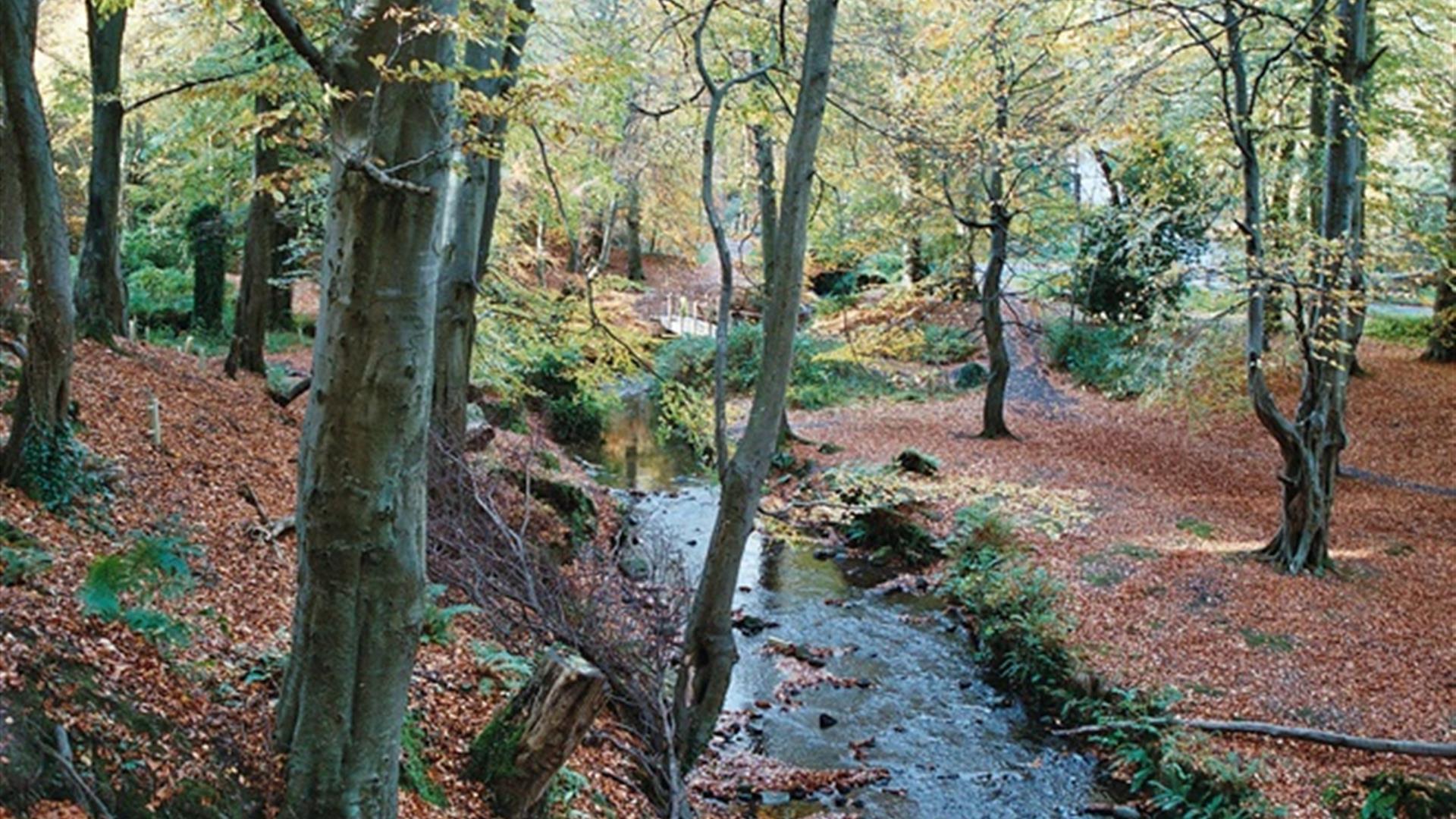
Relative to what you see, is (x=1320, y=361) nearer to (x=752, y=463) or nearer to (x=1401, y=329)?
(x=752, y=463)

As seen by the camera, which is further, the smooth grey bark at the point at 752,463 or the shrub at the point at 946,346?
the shrub at the point at 946,346

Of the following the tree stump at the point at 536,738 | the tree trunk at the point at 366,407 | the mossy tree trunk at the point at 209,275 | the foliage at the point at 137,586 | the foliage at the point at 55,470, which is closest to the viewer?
the tree trunk at the point at 366,407

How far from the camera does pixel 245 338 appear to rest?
40.6 ft

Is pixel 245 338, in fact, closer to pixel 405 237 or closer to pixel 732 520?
pixel 732 520

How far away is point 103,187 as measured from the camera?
452 inches

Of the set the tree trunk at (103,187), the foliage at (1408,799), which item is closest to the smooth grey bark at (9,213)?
the tree trunk at (103,187)

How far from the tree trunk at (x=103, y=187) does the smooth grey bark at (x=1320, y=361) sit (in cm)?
1243

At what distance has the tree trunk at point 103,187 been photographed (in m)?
11.1

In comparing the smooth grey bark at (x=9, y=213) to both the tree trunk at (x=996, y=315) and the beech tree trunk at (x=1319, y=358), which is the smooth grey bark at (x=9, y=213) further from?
the tree trunk at (x=996, y=315)

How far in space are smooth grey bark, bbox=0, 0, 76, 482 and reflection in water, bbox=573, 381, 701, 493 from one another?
921 centimetres

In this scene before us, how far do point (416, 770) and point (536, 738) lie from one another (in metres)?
0.54

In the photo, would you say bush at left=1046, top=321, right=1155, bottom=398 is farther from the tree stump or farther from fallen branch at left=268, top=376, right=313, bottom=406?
the tree stump

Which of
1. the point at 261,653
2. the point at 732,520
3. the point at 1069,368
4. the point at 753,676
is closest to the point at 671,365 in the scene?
the point at 1069,368

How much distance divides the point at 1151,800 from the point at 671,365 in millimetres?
15747
